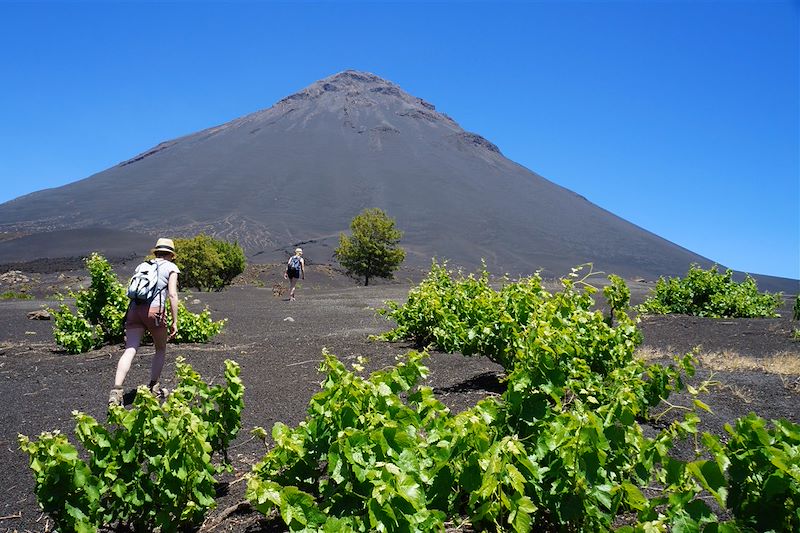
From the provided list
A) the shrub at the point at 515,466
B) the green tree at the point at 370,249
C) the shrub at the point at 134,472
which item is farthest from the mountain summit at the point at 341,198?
the shrub at the point at 515,466

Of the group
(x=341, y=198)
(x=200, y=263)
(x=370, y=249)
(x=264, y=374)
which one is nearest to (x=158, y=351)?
(x=264, y=374)

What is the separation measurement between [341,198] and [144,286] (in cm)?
9605

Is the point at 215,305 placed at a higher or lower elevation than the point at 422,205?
lower

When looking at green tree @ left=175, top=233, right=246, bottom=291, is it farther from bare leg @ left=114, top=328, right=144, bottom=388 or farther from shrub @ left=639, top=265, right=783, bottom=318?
bare leg @ left=114, top=328, right=144, bottom=388

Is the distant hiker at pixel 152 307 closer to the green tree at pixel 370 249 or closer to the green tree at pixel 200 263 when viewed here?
the green tree at pixel 200 263

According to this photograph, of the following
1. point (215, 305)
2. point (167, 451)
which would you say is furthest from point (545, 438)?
point (215, 305)

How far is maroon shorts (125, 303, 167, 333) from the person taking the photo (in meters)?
4.89

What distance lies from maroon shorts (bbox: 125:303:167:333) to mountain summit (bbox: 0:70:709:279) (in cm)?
4992

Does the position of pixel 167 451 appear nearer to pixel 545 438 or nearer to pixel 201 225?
pixel 545 438

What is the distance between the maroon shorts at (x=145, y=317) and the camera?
4895 millimetres

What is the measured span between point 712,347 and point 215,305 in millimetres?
11407

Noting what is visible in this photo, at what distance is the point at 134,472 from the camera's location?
2.40 metres

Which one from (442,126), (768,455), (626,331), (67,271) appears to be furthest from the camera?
(442,126)

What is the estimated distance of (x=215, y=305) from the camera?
14.8 meters
